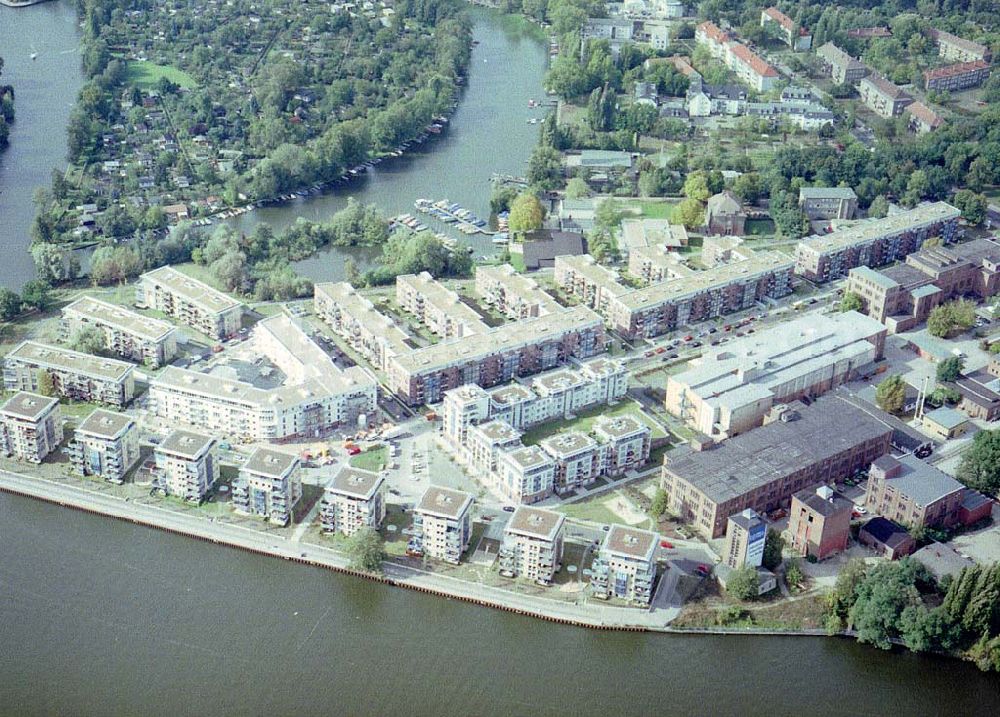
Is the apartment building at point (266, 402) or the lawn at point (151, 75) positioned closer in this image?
the apartment building at point (266, 402)

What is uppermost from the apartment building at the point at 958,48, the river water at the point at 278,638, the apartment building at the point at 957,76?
the apartment building at the point at 958,48

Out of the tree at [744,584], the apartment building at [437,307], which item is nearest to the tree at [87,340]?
the apartment building at [437,307]

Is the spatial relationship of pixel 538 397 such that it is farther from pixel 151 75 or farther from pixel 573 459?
pixel 151 75

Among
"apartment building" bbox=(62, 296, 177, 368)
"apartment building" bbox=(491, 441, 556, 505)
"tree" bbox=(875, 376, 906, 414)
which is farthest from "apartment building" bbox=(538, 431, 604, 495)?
"apartment building" bbox=(62, 296, 177, 368)

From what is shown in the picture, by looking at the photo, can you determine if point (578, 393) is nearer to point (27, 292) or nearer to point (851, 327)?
point (851, 327)

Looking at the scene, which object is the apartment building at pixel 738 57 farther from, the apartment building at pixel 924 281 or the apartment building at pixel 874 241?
the apartment building at pixel 924 281

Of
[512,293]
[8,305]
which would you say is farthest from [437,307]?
[8,305]
